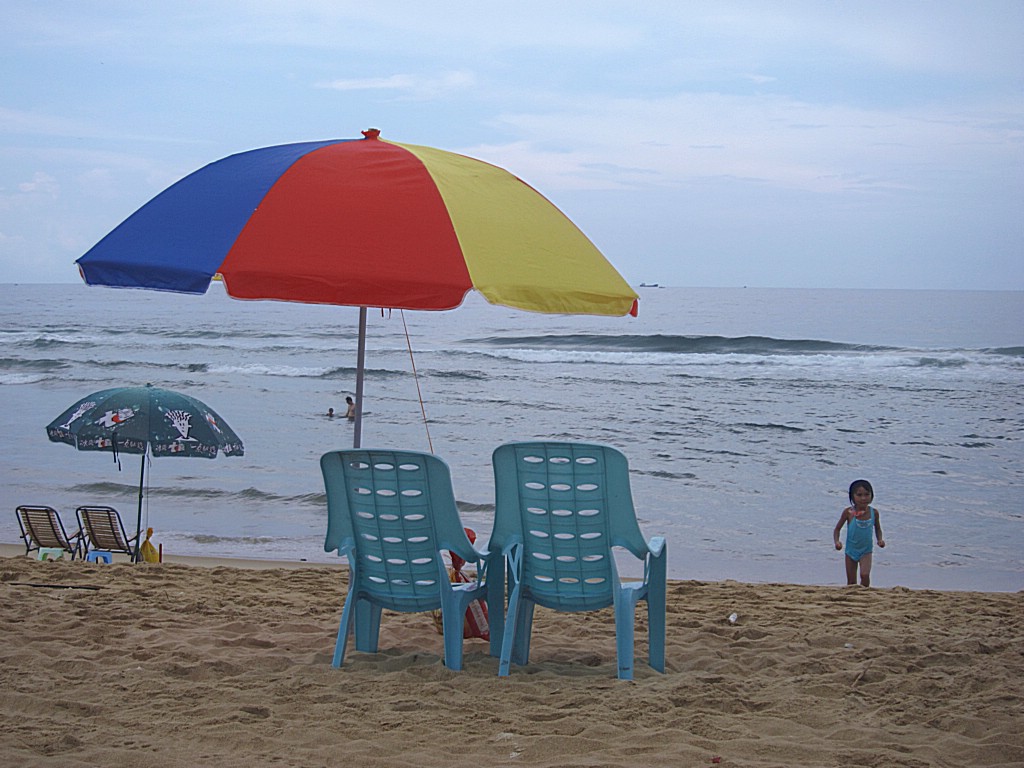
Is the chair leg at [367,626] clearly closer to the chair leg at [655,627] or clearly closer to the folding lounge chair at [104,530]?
the chair leg at [655,627]

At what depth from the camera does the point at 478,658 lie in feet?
15.5

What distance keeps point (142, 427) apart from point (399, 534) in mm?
4013

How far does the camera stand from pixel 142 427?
24.9 feet

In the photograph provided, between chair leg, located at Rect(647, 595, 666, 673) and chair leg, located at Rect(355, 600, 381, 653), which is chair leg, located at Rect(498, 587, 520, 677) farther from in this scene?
chair leg, located at Rect(355, 600, 381, 653)

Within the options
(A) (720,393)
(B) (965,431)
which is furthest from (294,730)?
(A) (720,393)

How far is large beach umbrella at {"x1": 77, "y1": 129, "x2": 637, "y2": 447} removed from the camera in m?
3.47

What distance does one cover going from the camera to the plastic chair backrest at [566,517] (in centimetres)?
425

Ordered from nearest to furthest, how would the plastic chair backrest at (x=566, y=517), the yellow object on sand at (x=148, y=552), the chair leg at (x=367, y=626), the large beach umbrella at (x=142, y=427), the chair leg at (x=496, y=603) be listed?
1. the plastic chair backrest at (x=566, y=517)
2. the chair leg at (x=496, y=603)
3. the chair leg at (x=367, y=626)
4. the large beach umbrella at (x=142, y=427)
5. the yellow object on sand at (x=148, y=552)

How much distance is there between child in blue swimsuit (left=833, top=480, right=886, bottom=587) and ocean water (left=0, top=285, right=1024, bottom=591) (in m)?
1.01

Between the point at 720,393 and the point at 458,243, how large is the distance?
2082 cm

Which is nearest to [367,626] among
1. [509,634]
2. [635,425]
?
[509,634]

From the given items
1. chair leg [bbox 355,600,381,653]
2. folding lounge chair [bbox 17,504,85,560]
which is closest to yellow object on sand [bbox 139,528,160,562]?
folding lounge chair [bbox 17,504,85,560]

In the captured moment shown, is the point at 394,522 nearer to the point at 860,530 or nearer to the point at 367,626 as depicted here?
the point at 367,626

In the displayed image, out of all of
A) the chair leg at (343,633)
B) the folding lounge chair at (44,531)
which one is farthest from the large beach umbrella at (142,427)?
the chair leg at (343,633)
